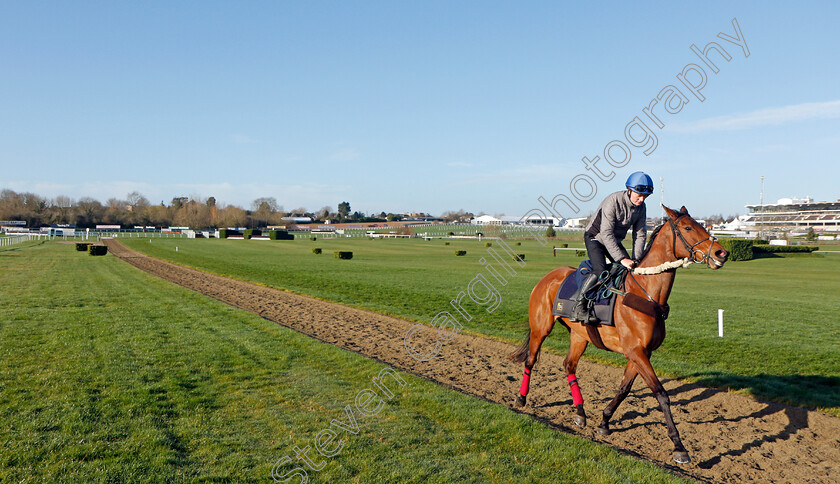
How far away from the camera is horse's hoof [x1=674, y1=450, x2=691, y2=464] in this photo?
5797mm

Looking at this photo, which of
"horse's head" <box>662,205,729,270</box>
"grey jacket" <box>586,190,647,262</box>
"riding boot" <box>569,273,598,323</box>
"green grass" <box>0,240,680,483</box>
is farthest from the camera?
"riding boot" <box>569,273,598,323</box>

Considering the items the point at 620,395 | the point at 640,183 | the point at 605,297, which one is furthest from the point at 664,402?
the point at 640,183

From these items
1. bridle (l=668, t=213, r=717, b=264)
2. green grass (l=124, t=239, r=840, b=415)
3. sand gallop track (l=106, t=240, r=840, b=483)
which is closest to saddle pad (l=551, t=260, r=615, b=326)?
bridle (l=668, t=213, r=717, b=264)

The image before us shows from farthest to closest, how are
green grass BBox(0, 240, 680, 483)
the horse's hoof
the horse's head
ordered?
the horse's hoof
the horse's head
green grass BBox(0, 240, 680, 483)

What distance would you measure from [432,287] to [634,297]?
17593 millimetres

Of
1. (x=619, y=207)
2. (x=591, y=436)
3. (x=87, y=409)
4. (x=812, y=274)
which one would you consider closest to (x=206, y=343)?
(x=87, y=409)

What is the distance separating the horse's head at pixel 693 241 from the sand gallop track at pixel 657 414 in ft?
7.72

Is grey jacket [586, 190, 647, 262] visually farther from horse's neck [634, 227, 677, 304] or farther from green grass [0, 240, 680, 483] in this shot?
green grass [0, 240, 680, 483]

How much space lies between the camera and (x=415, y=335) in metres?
13.2

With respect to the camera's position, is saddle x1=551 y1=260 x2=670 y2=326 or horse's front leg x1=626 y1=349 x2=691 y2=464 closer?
horse's front leg x1=626 y1=349 x2=691 y2=464

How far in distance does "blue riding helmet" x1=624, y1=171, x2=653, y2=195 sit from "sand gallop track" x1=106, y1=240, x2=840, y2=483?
3.15 metres

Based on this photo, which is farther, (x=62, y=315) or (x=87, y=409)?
(x=62, y=315)

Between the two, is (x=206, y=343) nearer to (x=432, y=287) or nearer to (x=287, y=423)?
(x=287, y=423)

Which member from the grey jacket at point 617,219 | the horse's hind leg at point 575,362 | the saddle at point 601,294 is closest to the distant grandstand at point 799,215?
the horse's hind leg at point 575,362
